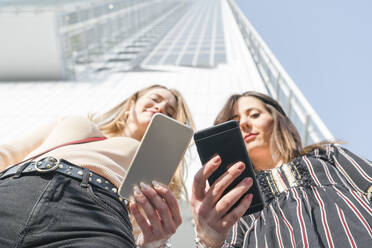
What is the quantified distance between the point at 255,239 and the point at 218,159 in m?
0.35

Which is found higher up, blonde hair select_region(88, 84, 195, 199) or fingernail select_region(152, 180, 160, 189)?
fingernail select_region(152, 180, 160, 189)

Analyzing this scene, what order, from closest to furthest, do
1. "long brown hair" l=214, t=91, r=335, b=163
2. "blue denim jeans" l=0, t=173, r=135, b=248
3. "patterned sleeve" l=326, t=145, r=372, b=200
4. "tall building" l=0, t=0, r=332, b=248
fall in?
"blue denim jeans" l=0, t=173, r=135, b=248 < "patterned sleeve" l=326, t=145, r=372, b=200 < "long brown hair" l=214, t=91, r=335, b=163 < "tall building" l=0, t=0, r=332, b=248

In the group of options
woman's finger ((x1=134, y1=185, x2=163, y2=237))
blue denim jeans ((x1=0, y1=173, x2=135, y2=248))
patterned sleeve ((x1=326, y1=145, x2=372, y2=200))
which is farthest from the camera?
patterned sleeve ((x1=326, y1=145, x2=372, y2=200))

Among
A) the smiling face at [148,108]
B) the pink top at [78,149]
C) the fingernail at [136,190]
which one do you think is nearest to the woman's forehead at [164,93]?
the smiling face at [148,108]

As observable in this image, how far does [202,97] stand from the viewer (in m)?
4.09

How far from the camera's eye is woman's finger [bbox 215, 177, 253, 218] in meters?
0.97

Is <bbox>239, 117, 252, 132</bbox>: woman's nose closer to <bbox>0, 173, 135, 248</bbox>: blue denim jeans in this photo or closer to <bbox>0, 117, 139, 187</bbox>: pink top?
<bbox>0, 117, 139, 187</bbox>: pink top

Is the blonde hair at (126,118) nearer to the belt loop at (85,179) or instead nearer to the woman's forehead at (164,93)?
the woman's forehead at (164,93)

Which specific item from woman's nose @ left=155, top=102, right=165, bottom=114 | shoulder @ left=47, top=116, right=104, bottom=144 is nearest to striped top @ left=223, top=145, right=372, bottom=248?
woman's nose @ left=155, top=102, right=165, bottom=114

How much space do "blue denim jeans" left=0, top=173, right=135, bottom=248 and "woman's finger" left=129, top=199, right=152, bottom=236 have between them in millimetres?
54

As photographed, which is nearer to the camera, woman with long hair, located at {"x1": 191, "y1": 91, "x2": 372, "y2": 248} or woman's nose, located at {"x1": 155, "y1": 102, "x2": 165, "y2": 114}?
woman with long hair, located at {"x1": 191, "y1": 91, "x2": 372, "y2": 248}

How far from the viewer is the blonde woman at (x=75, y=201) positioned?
3.04ft

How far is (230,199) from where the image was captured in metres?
0.97

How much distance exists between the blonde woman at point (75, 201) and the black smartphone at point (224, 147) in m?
0.16
